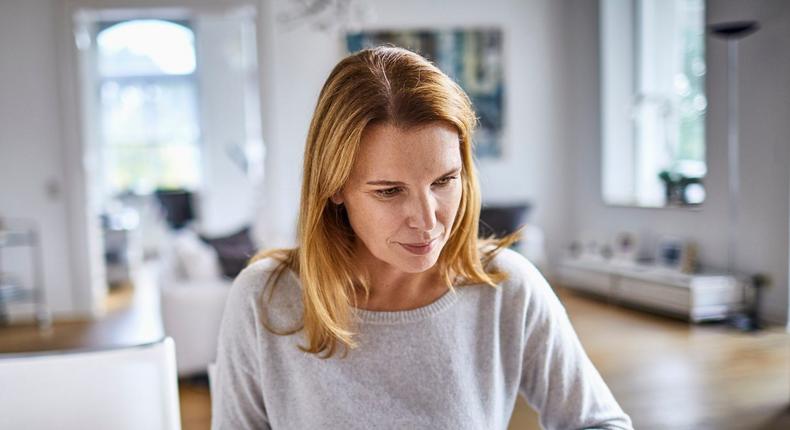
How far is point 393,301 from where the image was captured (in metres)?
1.05

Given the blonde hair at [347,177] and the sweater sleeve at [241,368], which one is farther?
the sweater sleeve at [241,368]

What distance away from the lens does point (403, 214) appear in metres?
0.93

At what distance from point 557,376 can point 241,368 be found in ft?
1.61

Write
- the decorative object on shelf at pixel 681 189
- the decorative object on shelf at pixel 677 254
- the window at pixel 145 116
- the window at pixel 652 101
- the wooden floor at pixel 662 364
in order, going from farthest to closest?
1. the window at pixel 145 116
2. the window at pixel 652 101
3. the decorative object on shelf at pixel 681 189
4. the decorative object on shelf at pixel 677 254
5. the wooden floor at pixel 662 364

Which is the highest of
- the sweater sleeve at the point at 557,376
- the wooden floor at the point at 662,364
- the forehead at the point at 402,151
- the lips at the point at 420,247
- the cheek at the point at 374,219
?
the forehead at the point at 402,151

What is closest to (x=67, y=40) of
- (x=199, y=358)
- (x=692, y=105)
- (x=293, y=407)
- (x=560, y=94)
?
(x=199, y=358)

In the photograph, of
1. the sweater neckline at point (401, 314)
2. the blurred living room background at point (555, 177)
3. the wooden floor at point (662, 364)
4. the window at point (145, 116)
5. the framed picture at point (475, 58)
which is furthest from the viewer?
the window at point (145, 116)

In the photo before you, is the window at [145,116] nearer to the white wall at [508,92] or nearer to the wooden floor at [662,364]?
the white wall at [508,92]

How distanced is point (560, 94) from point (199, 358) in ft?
14.9

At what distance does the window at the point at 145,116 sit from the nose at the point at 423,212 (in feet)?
31.4

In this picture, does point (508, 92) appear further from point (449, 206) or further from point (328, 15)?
point (449, 206)

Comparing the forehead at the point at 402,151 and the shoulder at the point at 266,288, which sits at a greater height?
the forehead at the point at 402,151

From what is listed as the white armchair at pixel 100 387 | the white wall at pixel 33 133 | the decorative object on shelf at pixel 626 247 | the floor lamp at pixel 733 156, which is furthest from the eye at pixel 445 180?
the white wall at pixel 33 133

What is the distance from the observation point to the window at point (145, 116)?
32.9ft
